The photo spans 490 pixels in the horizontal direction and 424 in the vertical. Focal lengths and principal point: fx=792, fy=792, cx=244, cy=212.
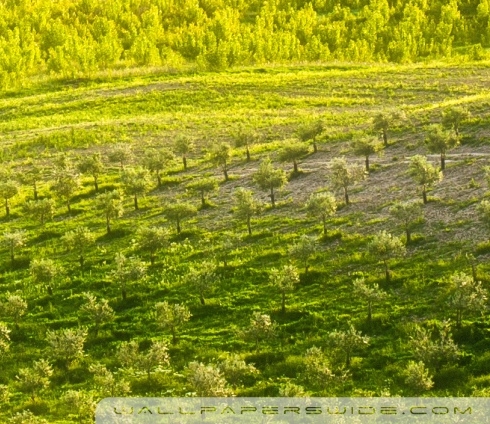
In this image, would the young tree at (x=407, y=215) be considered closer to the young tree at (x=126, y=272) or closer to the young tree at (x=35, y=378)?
the young tree at (x=126, y=272)

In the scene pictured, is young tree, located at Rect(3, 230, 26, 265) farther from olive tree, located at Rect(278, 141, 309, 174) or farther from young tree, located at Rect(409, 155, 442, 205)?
young tree, located at Rect(409, 155, 442, 205)

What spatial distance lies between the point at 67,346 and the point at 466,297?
28396mm

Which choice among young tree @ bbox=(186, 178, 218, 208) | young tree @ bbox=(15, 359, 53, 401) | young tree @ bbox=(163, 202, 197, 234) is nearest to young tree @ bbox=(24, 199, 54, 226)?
young tree @ bbox=(163, 202, 197, 234)

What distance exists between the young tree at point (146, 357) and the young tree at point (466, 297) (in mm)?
20502

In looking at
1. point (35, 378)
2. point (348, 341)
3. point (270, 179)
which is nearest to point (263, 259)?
point (270, 179)

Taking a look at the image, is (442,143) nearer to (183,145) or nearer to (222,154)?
(222,154)

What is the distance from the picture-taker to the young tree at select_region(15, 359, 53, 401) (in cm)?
5319

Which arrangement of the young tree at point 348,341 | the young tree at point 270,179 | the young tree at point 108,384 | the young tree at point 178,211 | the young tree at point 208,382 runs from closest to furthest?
the young tree at point 208,382 < the young tree at point 108,384 < the young tree at point 348,341 < the young tree at point 178,211 < the young tree at point 270,179

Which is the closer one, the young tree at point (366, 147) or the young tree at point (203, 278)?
the young tree at point (203, 278)

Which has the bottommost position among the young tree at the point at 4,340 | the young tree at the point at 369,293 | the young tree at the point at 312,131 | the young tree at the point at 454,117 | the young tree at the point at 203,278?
the young tree at the point at 4,340

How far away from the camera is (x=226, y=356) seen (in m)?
56.2

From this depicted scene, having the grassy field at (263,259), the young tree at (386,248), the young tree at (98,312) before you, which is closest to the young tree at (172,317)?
the grassy field at (263,259)

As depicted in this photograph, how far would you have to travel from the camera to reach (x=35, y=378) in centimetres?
5319

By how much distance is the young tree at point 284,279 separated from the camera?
6228cm
